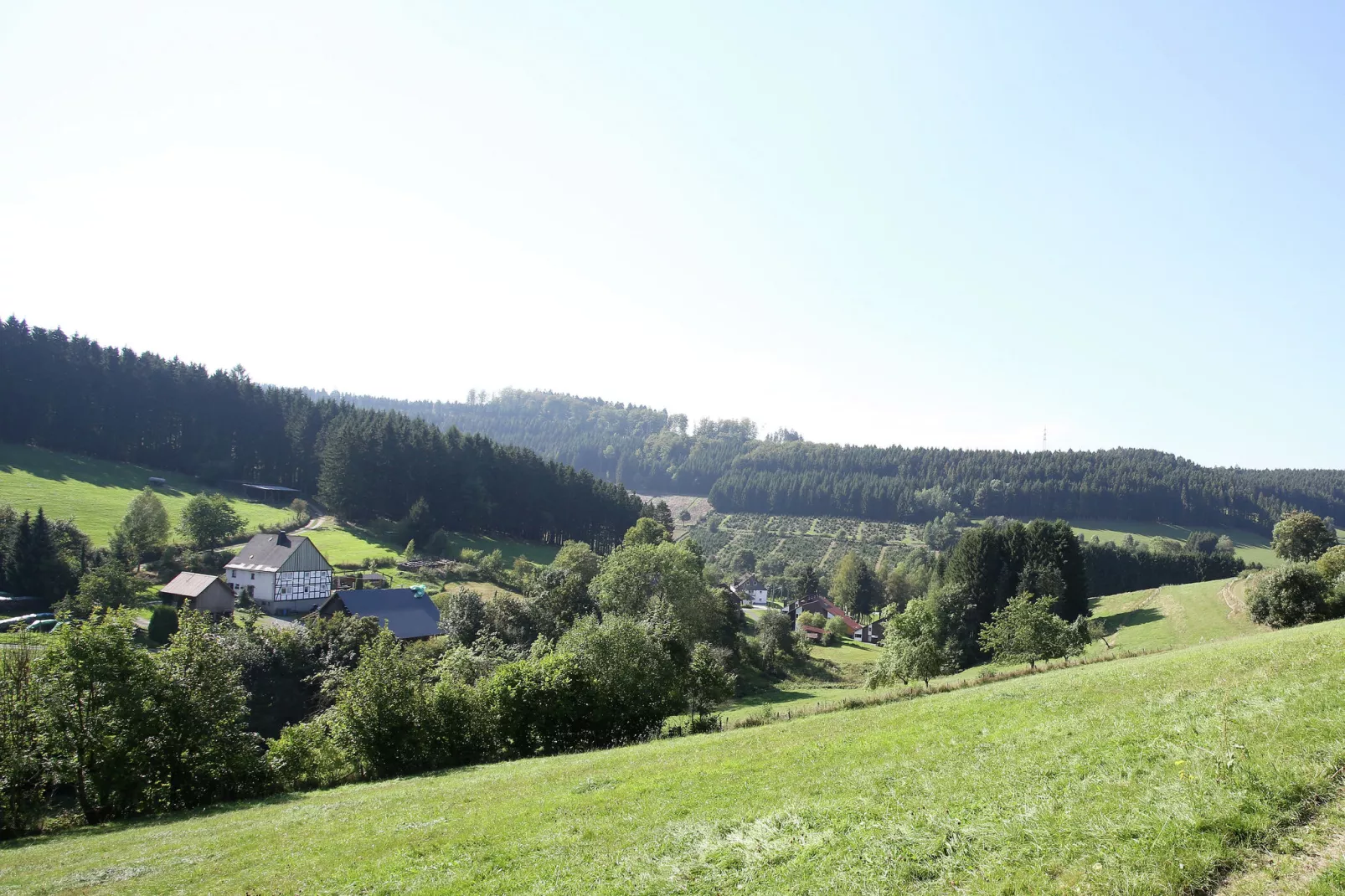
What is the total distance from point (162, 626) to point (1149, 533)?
198570mm

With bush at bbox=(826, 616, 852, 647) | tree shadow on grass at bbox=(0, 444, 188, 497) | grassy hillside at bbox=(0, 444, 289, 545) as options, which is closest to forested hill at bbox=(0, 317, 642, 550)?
tree shadow on grass at bbox=(0, 444, 188, 497)

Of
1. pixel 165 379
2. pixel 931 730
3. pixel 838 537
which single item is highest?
pixel 165 379

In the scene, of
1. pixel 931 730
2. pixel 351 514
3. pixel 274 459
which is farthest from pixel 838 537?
pixel 931 730

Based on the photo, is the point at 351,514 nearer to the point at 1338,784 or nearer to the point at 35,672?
the point at 35,672

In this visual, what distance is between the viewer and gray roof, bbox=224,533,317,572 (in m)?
68.8

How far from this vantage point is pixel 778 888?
920cm

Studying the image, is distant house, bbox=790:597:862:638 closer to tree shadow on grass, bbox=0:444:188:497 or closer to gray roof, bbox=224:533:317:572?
gray roof, bbox=224:533:317:572

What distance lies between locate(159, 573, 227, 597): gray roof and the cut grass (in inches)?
3061

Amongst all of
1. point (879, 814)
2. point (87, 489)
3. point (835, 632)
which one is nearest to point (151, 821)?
point (879, 814)

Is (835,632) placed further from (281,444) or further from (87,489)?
(87,489)

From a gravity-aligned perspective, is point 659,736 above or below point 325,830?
below

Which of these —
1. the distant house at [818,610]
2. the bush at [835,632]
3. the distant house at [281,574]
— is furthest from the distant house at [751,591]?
the distant house at [281,574]

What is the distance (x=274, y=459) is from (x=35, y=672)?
108207mm

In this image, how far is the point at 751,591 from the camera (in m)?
129
